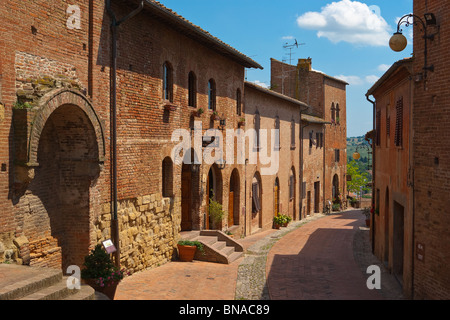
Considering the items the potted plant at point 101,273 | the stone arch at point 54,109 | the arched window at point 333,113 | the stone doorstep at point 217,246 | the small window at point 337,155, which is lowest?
the stone doorstep at point 217,246

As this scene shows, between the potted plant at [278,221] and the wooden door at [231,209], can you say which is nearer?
the wooden door at [231,209]

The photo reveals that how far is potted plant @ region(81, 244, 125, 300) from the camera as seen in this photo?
8.81 m

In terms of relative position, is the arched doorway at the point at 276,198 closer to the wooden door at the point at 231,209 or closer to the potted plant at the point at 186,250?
the wooden door at the point at 231,209

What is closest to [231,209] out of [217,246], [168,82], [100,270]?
[217,246]

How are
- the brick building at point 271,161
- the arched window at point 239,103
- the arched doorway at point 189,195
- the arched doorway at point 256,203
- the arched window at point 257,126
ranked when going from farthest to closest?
the arched doorway at point 256,203 < the arched window at point 257,126 < the brick building at point 271,161 < the arched window at point 239,103 < the arched doorway at point 189,195

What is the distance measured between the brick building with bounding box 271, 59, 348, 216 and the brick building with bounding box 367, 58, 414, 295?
54.6 ft

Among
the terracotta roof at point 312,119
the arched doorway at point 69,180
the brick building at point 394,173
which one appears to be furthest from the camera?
the terracotta roof at point 312,119

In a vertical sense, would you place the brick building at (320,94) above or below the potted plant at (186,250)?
above

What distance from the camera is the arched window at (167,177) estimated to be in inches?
532

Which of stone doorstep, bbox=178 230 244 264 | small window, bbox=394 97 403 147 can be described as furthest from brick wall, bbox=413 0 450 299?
stone doorstep, bbox=178 230 244 264

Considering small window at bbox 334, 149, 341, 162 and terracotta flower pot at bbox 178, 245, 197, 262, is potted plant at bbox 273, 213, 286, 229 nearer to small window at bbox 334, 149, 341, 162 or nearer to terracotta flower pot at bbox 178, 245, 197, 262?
terracotta flower pot at bbox 178, 245, 197, 262

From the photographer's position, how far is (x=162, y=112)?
12883 mm

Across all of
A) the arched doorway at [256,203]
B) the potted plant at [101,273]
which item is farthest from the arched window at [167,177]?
the arched doorway at [256,203]

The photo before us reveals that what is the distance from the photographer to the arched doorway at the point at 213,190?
54.7 feet
